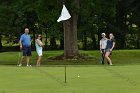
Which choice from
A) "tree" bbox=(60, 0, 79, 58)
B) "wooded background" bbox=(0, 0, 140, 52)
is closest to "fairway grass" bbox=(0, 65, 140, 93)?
"tree" bbox=(60, 0, 79, 58)

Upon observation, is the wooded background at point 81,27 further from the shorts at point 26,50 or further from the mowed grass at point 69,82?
the mowed grass at point 69,82

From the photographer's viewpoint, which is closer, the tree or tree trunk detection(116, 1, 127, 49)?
the tree

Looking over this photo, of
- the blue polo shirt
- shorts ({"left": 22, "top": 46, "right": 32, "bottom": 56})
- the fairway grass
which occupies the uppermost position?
the blue polo shirt

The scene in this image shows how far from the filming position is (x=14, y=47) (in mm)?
64125

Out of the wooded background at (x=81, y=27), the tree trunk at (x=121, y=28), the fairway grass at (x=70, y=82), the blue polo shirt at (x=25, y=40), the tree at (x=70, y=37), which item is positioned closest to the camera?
the fairway grass at (x=70, y=82)

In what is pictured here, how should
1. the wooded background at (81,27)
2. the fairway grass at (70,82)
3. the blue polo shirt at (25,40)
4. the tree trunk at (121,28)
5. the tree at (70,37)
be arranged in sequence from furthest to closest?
the tree trunk at (121,28) → the wooded background at (81,27) → the tree at (70,37) → the blue polo shirt at (25,40) → the fairway grass at (70,82)

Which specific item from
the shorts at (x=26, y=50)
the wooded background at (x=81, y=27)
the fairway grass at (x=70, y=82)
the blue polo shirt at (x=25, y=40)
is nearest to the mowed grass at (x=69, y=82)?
the fairway grass at (x=70, y=82)

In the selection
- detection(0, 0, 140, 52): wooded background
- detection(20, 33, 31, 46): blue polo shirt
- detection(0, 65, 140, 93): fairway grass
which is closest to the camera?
detection(0, 65, 140, 93): fairway grass

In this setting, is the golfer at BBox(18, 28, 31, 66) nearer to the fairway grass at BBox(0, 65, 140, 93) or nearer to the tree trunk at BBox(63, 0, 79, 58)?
the fairway grass at BBox(0, 65, 140, 93)

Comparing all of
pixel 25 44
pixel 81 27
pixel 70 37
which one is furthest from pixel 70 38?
pixel 81 27

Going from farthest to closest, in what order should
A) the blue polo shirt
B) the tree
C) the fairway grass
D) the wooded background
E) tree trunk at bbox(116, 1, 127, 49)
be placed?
tree trunk at bbox(116, 1, 127, 49) → the wooded background → the tree → the blue polo shirt → the fairway grass

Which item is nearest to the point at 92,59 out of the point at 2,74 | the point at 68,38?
the point at 68,38

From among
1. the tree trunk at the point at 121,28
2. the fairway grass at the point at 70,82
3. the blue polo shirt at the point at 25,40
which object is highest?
the tree trunk at the point at 121,28

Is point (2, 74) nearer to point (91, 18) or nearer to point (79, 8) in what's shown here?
point (79, 8)
